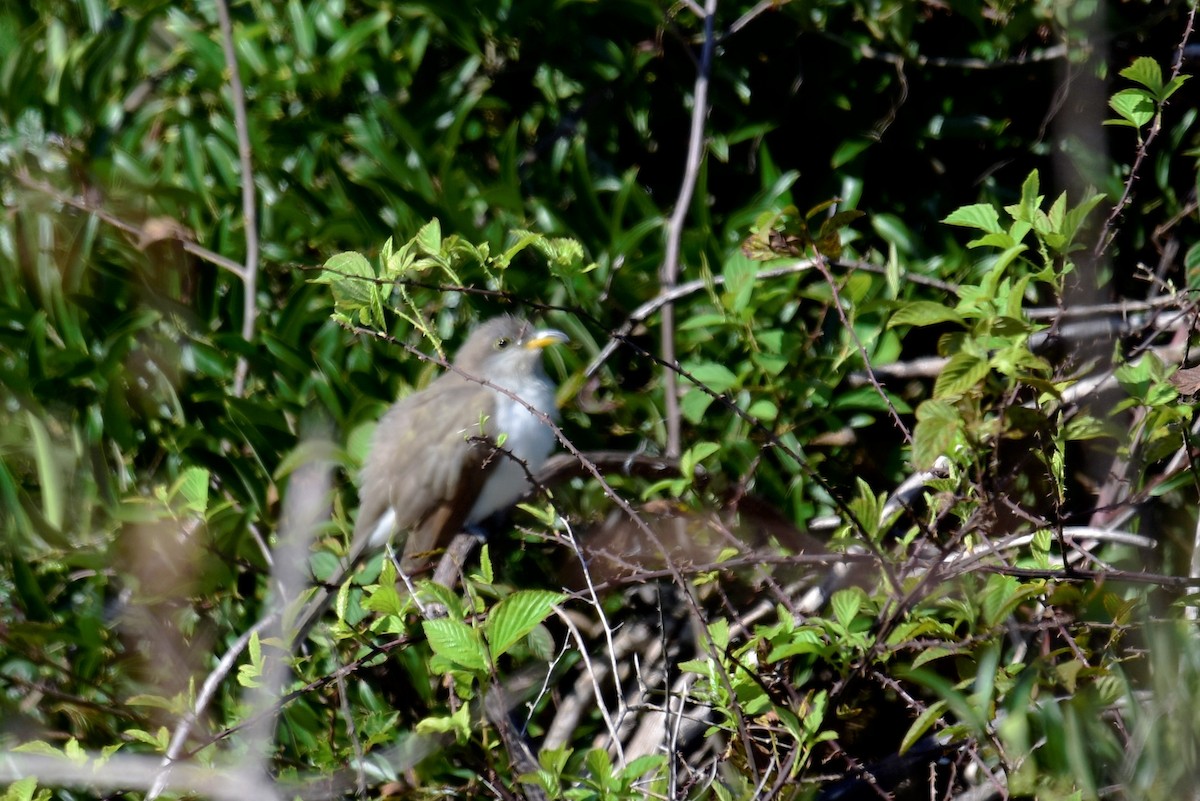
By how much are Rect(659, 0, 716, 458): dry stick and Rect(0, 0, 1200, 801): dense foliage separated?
0.8 inches

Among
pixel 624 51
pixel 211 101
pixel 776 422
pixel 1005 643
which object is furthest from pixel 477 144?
pixel 1005 643

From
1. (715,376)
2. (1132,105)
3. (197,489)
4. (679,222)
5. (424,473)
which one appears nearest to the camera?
(1132,105)

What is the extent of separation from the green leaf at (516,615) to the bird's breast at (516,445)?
245 centimetres

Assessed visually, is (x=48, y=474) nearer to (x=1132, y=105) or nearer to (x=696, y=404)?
(x=696, y=404)

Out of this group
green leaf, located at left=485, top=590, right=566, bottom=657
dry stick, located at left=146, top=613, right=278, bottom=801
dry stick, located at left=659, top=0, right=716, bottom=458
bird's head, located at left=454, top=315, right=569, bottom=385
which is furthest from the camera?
bird's head, located at left=454, top=315, right=569, bottom=385

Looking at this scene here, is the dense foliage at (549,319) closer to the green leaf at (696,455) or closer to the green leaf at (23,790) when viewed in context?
the green leaf at (696,455)

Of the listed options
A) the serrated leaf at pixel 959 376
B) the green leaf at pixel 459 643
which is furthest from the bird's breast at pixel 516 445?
the serrated leaf at pixel 959 376

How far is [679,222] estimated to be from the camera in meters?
4.59

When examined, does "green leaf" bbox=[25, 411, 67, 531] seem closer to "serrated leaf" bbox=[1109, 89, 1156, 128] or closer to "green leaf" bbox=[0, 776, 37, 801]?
"green leaf" bbox=[0, 776, 37, 801]

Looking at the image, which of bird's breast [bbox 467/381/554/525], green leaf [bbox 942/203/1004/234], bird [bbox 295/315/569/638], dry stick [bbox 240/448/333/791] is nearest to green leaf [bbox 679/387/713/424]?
bird [bbox 295/315/569/638]

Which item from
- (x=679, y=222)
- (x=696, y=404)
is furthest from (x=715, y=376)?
(x=679, y=222)

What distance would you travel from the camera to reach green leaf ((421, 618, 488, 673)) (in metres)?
2.62

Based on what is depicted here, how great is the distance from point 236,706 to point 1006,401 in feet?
8.21

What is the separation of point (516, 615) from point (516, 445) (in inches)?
109
